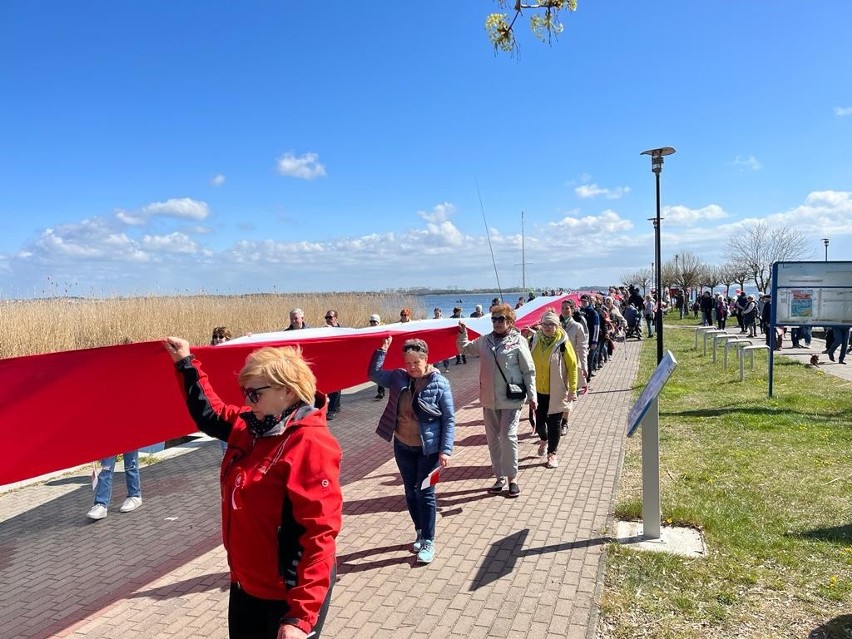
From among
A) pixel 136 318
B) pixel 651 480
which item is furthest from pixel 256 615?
pixel 136 318

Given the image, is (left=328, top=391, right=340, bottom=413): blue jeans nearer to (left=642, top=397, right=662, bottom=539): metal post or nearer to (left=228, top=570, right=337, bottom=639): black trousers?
(left=642, top=397, right=662, bottom=539): metal post

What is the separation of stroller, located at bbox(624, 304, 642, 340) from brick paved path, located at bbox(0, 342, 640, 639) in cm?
1744

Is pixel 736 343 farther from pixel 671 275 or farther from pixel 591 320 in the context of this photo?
pixel 671 275

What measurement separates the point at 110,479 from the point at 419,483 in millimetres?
3522

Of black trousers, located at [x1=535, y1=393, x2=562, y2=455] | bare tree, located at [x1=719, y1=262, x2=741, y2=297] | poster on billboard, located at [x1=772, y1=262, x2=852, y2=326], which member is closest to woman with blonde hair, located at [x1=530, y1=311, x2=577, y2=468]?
black trousers, located at [x1=535, y1=393, x2=562, y2=455]

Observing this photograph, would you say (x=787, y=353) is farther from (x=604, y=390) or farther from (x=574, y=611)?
(x=574, y=611)

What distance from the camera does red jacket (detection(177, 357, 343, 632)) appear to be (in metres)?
2.03

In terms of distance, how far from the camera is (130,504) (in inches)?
245

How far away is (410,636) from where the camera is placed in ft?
11.9

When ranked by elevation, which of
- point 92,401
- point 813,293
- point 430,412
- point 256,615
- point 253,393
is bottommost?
point 256,615

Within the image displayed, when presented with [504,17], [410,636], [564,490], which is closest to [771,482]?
[564,490]

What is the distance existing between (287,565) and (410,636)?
1.93 metres

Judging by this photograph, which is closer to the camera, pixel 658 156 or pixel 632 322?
pixel 658 156

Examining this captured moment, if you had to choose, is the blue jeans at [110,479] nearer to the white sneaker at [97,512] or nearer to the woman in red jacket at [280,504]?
the white sneaker at [97,512]
